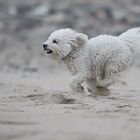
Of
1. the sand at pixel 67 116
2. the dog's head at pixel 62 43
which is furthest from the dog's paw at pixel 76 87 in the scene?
the dog's head at pixel 62 43

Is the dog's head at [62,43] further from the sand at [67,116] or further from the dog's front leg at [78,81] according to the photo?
the sand at [67,116]

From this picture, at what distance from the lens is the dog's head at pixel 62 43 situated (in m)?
10.1

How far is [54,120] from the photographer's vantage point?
7.46m

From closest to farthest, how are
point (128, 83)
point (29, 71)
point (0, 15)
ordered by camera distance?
point (128, 83)
point (29, 71)
point (0, 15)

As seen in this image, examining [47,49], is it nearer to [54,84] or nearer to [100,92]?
[100,92]

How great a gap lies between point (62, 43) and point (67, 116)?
2640 millimetres

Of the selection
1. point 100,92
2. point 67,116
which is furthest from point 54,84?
point 67,116

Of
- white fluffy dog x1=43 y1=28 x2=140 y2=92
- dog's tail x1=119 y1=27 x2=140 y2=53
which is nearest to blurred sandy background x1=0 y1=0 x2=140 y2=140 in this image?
white fluffy dog x1=43 y1=28 x2=140 y2=92

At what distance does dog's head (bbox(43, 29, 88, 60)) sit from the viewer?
1010cm

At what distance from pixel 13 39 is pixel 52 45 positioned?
12.8 metres

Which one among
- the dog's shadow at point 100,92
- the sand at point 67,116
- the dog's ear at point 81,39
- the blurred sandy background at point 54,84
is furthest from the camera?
the dog's shadow at point 100,92

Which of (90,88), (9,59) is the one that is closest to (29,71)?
(9,59)

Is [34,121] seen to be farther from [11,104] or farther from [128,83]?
[128,83]

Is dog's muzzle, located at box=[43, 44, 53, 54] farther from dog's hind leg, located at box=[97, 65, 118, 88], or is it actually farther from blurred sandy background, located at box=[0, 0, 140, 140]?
dog's hind leg, located at box=[97, 65, 118, 88]
